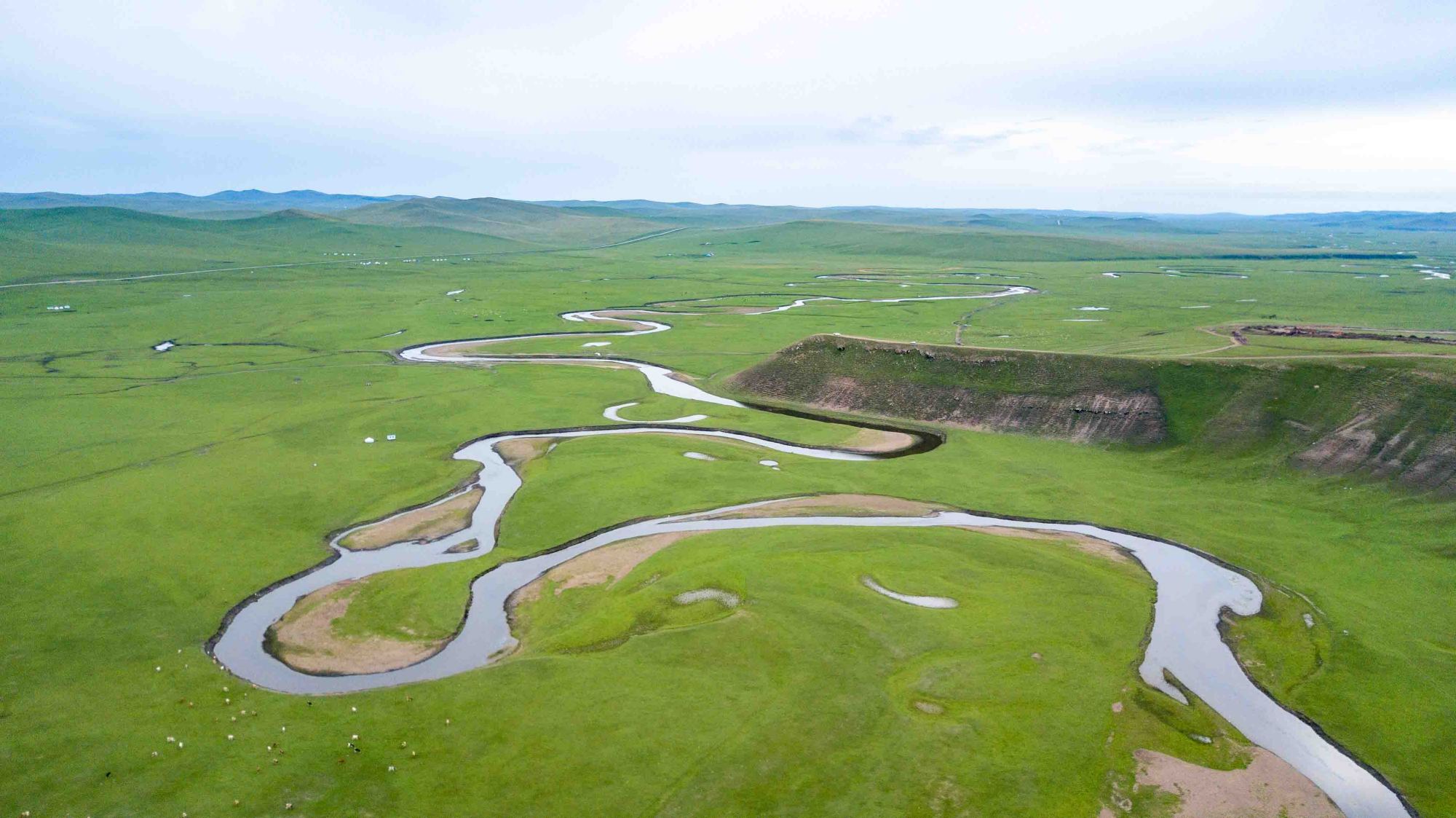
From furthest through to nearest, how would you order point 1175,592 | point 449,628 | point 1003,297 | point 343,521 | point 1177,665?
point 1003,297
point 343,521
point 1175,592
point 449,628
point 1177,665

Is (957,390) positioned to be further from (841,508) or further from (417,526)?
(417,526)

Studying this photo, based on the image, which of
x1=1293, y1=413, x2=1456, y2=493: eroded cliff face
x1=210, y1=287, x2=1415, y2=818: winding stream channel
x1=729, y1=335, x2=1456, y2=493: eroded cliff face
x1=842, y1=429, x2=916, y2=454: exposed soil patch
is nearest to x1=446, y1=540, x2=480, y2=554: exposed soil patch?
x1=210, y1=287, x2=1415, y2=818: winding stream channel

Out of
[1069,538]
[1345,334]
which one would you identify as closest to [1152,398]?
[1069,538]

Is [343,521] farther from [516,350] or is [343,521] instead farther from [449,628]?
[516,350]

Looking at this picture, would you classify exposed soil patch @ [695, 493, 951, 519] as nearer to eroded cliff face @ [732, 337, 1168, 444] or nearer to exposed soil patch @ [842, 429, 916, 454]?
exposed soil patch @ [842, 429, 916, 454]

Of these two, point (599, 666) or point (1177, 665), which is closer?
point (599, 666)

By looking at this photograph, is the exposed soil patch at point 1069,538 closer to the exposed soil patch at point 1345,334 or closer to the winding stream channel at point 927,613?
the winding stream channel at point 927,613

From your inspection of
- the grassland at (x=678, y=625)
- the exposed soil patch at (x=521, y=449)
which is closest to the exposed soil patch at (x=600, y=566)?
the grassland at (x=678, y=625)

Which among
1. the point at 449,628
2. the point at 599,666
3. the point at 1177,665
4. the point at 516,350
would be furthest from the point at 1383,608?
the point at 516,350
